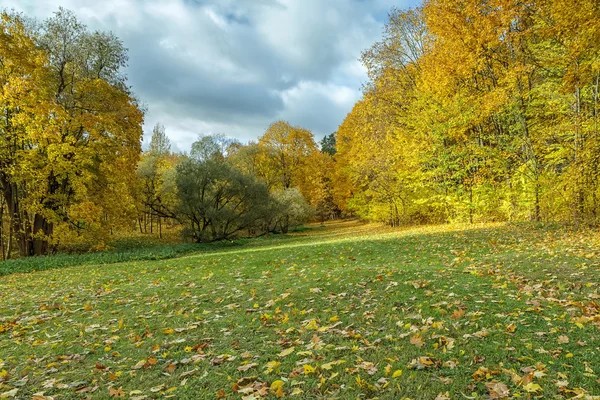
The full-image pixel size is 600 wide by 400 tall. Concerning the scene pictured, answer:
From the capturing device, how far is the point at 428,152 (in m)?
17.8

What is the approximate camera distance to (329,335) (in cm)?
404

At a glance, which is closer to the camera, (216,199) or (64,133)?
(64,133)

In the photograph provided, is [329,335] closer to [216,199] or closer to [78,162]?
[78,162]

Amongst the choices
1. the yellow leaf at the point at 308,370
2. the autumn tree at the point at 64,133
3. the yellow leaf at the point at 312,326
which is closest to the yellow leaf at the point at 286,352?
the yellow leaf at the point at 308,370

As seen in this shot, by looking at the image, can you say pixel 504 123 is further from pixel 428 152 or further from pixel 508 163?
pixel 428 152

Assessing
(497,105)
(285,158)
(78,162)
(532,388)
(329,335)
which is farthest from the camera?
(285,158)

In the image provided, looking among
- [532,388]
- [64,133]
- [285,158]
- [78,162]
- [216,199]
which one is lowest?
[532,388]

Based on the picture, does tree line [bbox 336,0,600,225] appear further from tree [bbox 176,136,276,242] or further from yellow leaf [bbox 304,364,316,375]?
yellow leaf [bbox 304,364,316,375]

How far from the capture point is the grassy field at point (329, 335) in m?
2.97

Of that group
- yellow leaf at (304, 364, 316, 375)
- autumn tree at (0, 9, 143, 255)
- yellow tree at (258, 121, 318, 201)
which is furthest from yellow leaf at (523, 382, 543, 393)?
yellow tree at (258, 121, 318, 201)

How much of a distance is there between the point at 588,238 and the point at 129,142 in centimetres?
2124

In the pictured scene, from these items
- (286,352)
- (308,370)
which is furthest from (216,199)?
(308,370)

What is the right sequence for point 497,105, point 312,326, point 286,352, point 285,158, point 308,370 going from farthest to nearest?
point 285,158
point 497,105
point 312,326
point 286,352
point 308,370

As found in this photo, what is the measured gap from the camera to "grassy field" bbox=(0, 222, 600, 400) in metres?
2.97
